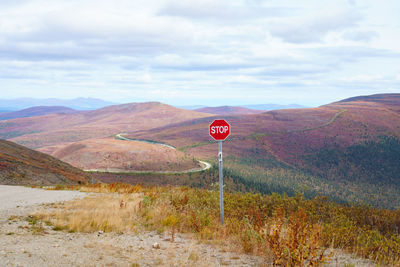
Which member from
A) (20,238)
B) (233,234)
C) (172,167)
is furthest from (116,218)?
(172,167)

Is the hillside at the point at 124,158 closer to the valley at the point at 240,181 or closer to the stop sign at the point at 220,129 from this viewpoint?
the valley at the point at 240,181

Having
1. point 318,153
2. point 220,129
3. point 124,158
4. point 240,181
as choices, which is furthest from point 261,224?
point 318,153

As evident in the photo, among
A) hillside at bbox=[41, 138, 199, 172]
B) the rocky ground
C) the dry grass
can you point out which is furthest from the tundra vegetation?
hillside at bbox=[41, 138, 199, 172]

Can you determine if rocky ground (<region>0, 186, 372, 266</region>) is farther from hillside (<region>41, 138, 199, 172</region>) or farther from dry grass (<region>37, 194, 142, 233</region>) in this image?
hillside (<region>41, 138, 199, 172</region>)

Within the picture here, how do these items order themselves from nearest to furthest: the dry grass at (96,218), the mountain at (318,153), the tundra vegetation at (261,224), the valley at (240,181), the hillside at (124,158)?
the tundra vegetation at (261,224) < the valley at (240,181) < the dry grass at (96,218) < the mountain at (318,153) < the hillside at (124,158)

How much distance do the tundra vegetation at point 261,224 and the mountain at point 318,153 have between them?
1690 inches

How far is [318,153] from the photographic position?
92.3m

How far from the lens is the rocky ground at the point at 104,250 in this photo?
20.1 feet

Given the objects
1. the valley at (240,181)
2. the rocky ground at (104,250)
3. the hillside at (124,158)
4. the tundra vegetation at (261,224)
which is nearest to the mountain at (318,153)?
the valley at (240,181)

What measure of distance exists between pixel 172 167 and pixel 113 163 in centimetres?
1460

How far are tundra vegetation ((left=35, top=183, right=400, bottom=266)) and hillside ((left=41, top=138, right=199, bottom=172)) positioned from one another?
63.0m

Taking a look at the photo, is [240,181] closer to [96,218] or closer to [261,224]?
[96,218]

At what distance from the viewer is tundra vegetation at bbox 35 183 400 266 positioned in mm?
6453

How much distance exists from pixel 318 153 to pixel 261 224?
9068 cm
